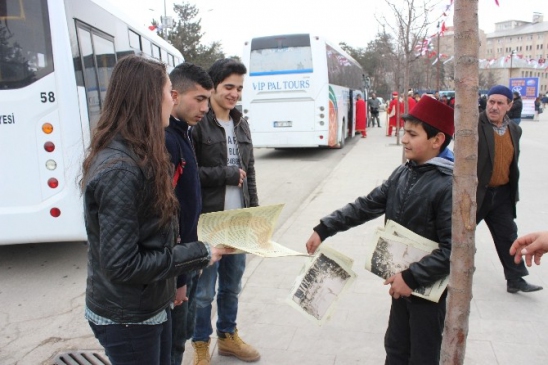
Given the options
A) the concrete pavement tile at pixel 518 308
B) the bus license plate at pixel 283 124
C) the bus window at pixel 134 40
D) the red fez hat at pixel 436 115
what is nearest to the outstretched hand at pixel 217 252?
the red fez hat at pixel 436 115

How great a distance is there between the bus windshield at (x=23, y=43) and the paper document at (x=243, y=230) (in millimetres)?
3635

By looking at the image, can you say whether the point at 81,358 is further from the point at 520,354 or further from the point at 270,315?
the point at 520,354

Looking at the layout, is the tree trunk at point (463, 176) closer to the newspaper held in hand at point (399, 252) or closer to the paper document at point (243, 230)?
the newspaper held in hand at point (399, 252)

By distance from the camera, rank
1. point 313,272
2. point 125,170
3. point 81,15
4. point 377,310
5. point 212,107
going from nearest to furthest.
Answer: point 125,170
point 313,272
point 212,107
point 377,310
point 81,15

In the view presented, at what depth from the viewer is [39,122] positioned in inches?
188

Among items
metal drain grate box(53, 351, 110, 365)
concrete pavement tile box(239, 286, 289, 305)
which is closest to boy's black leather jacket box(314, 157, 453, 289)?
concrete pavement tile box(239, 286, 289, 305)

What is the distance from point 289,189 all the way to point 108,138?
797 centimetres

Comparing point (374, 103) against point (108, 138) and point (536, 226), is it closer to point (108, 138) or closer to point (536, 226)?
point (536, 226)

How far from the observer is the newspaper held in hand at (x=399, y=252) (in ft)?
7.19

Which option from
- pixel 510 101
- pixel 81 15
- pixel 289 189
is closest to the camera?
pixel 510 101

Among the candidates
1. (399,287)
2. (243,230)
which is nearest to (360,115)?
(399,287)

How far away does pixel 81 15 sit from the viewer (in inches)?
207

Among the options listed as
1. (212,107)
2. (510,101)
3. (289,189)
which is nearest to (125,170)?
(212,107)

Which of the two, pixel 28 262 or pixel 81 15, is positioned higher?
pixel 81 15
